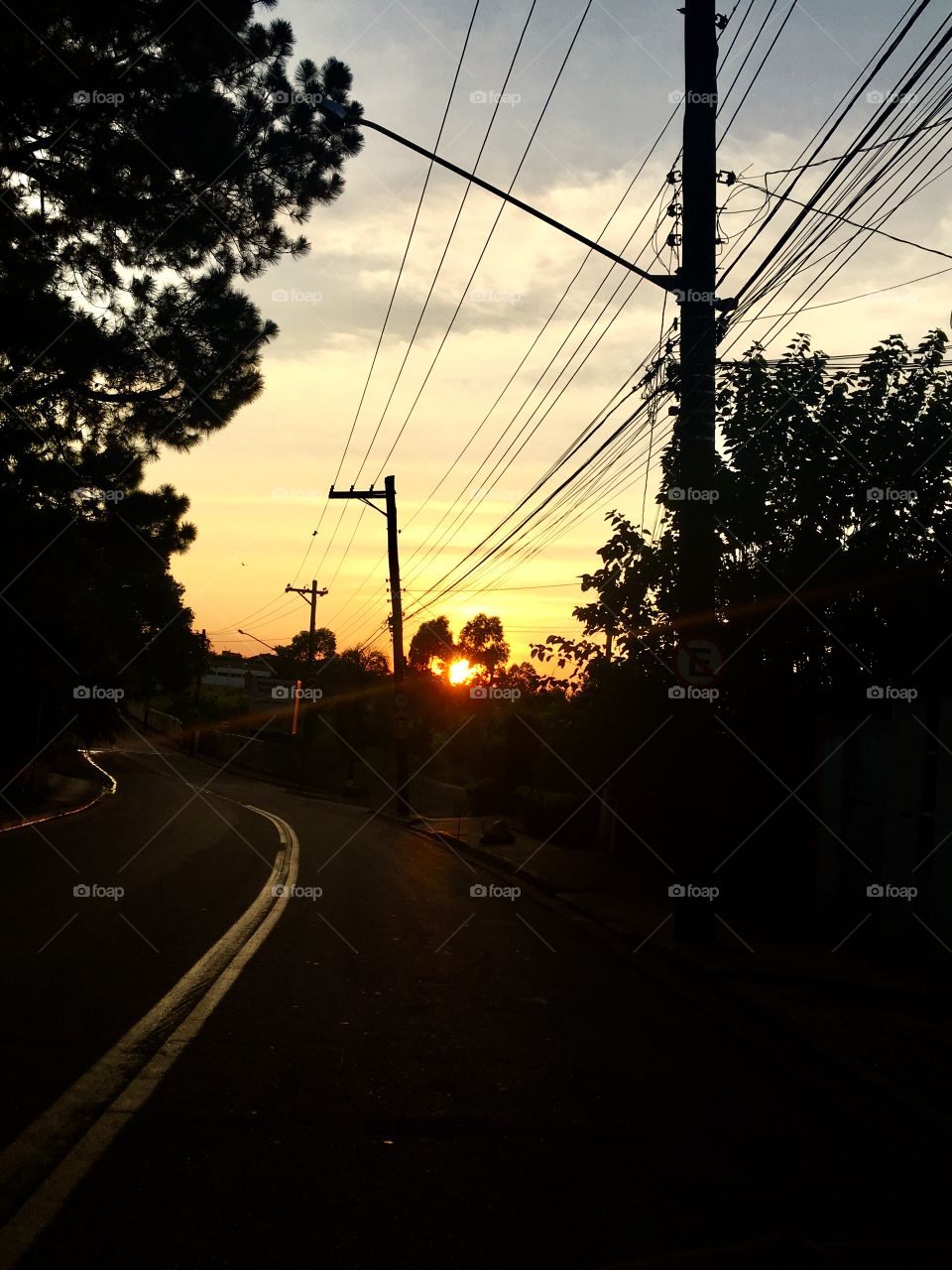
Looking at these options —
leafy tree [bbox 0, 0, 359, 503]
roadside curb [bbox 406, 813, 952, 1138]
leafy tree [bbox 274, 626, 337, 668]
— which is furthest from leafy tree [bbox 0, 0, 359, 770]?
leafy tree [bbox 274, 626, 337, 668]

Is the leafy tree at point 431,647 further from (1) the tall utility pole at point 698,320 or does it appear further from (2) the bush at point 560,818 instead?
(1) the tall utility pole at point 698,320

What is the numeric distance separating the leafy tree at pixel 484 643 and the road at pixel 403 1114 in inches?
3960

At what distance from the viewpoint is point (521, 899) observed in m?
16.0

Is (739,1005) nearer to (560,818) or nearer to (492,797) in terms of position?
(560,818)

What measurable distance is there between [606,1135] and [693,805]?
21.2ft

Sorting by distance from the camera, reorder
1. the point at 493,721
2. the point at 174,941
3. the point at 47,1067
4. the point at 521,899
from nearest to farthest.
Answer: the point at 47,1067 < the point at 174,941 < the point at 521,899 < the point at 493,721

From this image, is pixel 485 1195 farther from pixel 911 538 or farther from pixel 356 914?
pixel 911 538

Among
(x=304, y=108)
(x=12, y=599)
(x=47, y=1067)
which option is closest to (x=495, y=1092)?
(x=47, y=1067)

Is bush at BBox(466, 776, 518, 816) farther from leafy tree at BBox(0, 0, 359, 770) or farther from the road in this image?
the road

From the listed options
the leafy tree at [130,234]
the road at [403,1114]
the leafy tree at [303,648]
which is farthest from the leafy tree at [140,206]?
the leafy tree at [303,648]

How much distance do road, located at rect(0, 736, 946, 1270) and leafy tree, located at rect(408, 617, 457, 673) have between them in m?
99.7

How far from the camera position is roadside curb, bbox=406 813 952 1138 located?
6.33 metres

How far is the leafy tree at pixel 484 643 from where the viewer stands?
112062 millimetres

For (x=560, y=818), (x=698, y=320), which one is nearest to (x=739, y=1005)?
(x=698, y=320)
